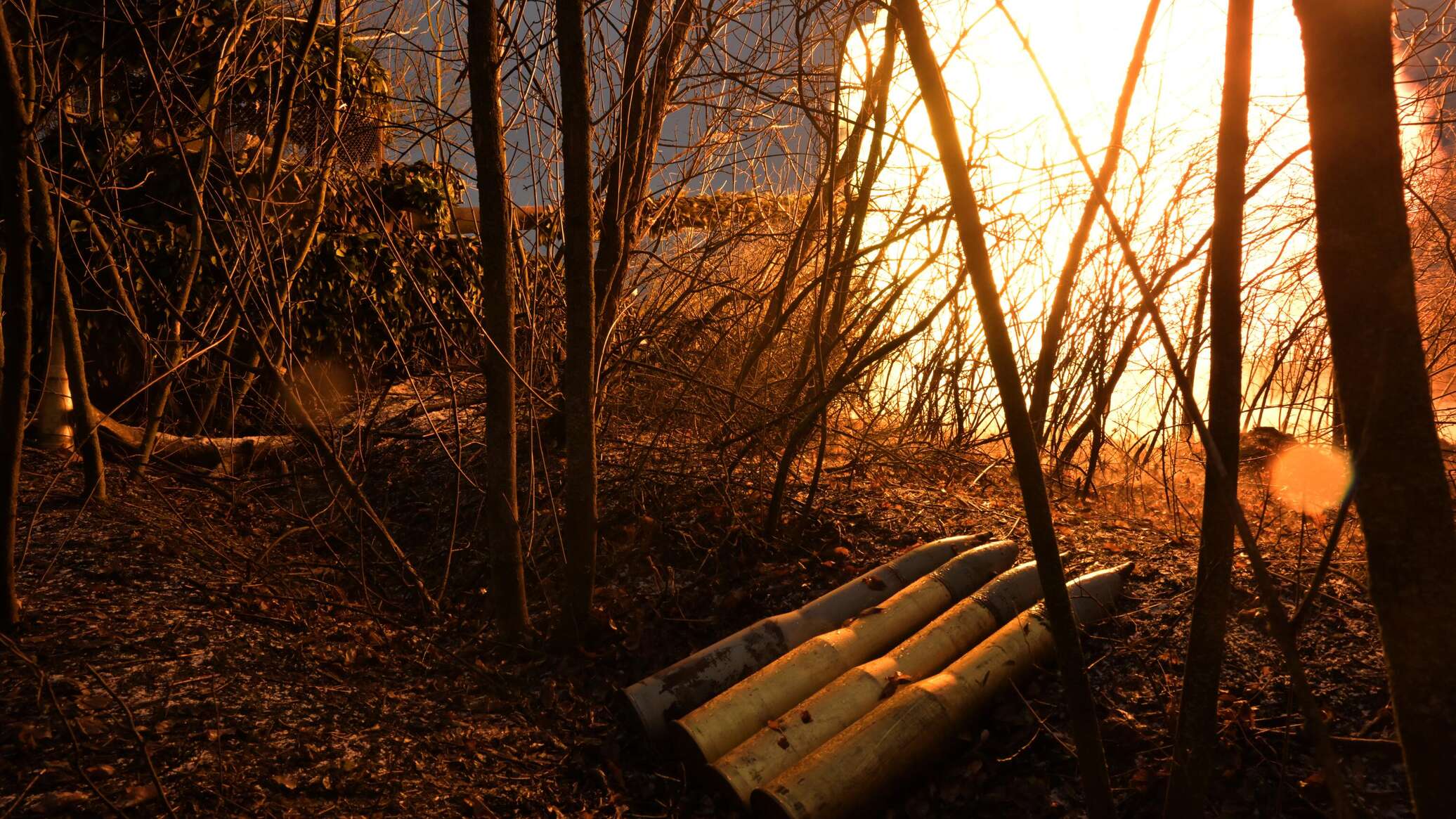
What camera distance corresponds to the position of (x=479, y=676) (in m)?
3.54

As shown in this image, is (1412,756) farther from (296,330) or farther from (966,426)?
(296,330)

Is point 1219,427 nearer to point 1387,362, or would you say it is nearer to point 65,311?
point 1387,362

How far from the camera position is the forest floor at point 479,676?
8.48 ft

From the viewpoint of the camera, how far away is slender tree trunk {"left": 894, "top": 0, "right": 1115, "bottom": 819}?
7.03 ft

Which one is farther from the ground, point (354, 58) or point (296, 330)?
point (354, 58)

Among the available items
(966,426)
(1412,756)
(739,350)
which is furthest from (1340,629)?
(739,350)

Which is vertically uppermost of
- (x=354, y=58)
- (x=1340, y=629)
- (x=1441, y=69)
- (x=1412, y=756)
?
(x=354, y=58)

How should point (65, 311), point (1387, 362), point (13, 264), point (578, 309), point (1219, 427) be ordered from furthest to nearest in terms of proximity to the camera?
1. point (65, 311)
2. point (578, 309)
3. point (13, 264)
4. point (1219, 427)
5. point (1387, 362)

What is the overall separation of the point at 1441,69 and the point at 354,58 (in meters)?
7.58

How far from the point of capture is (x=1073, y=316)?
18.7ft

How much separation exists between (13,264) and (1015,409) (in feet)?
9.51

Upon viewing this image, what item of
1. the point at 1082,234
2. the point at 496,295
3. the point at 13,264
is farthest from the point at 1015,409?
the point at 13,264

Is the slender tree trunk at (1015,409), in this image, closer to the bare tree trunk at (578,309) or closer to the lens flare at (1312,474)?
the bare tree trunk at (578,309)

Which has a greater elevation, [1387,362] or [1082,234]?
[1082,234]
